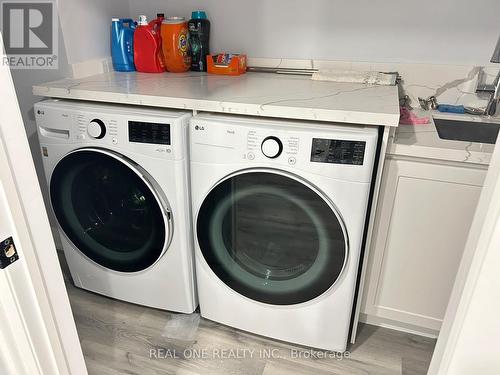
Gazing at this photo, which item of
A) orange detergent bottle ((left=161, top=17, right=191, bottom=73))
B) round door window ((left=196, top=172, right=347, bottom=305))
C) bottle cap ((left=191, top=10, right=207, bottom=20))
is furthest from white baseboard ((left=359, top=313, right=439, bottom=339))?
bottle cap ((left=191, top=10, right=207, bottom=20))

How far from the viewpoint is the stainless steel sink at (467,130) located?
1.49m

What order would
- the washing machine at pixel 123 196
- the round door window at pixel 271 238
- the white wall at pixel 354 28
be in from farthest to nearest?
the white wall at pixel 354 28 < the washing machine at pixel 123 196 < the round door window at pixel 271 238

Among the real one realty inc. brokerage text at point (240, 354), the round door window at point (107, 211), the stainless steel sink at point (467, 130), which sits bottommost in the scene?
the real one realty inc. brokerage text at point (240, 354)

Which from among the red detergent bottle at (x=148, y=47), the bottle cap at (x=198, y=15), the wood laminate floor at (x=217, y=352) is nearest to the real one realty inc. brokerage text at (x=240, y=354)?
the wood laminate floor at (x=217, y=352)

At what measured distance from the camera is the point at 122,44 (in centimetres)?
195

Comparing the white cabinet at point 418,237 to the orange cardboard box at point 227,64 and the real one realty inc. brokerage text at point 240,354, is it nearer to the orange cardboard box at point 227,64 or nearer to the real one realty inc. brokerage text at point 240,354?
the real one realty inc. brokerage text at point 240,354

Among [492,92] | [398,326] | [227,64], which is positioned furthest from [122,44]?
[398,326]

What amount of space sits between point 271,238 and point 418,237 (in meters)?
0.55

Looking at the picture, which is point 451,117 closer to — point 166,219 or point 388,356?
point 388,356

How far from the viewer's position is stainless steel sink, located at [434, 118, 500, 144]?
1.49 meters

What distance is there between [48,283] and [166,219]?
673 millimetres

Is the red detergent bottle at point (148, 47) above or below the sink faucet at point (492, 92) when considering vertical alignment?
above

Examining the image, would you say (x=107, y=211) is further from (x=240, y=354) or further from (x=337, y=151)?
(x=337, y=151)

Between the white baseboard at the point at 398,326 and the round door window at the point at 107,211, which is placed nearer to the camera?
the round door window at the point at 107,211
